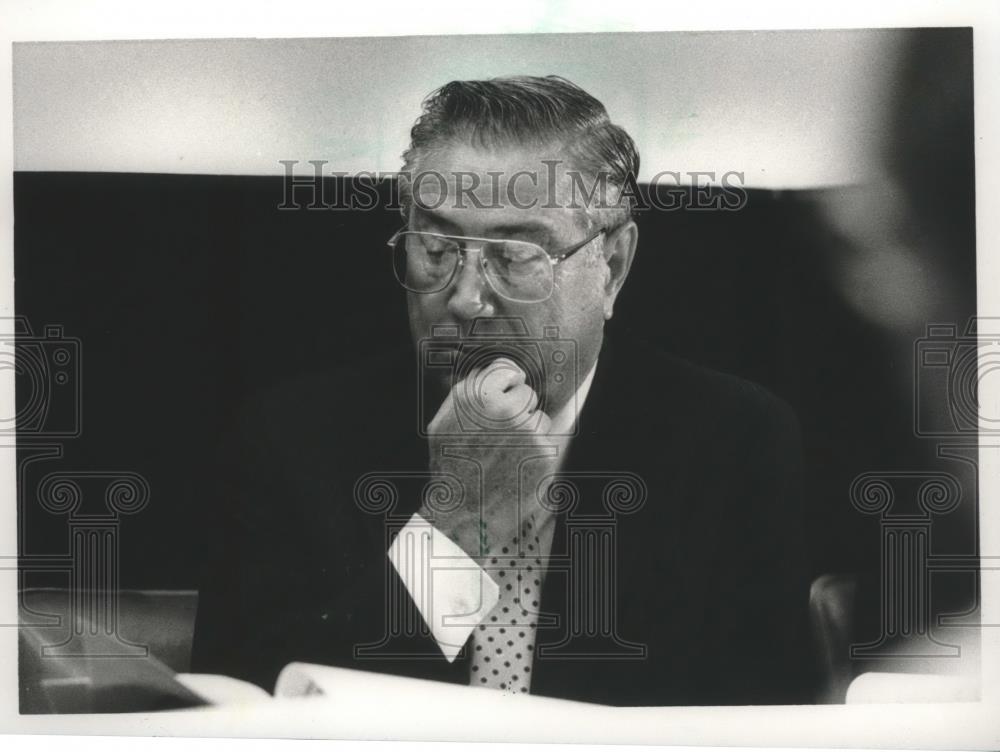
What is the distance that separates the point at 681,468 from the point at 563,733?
751mm

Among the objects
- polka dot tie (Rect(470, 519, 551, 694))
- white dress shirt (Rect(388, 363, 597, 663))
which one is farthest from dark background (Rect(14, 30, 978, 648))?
polka dot tie (Rect(470, 519, 551, 694))

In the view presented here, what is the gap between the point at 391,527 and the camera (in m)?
2.78

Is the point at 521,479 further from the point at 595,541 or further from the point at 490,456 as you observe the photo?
the point at 595,541

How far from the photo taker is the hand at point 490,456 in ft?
9.05

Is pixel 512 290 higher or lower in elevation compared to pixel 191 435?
higher

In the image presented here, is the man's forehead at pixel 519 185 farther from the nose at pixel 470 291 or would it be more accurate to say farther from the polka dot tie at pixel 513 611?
the polka dot tie at pixel 513 611

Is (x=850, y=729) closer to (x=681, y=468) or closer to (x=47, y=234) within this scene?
(x=681, y=468)

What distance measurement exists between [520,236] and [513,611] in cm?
96

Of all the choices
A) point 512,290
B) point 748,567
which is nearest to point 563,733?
point 748,567

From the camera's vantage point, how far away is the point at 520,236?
2.71 meters
